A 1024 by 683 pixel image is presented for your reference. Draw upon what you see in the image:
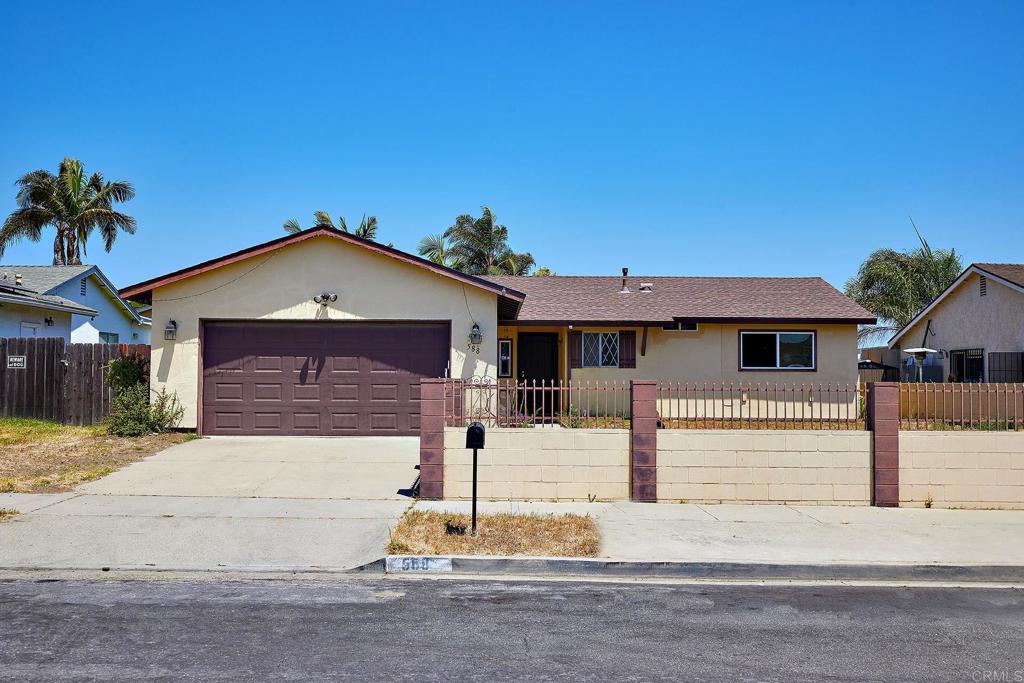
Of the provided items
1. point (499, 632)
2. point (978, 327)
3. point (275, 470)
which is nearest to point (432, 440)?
point (275, 470)

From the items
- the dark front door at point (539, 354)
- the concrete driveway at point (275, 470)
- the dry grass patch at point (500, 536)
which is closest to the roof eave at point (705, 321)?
the dark front door at point (539, 354)

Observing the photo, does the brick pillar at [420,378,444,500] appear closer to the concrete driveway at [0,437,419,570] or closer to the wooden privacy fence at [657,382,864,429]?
the concrete driveway at [0,437,419,570]

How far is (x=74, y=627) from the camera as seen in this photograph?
5.34 m

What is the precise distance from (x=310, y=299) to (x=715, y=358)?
10652 millimetres

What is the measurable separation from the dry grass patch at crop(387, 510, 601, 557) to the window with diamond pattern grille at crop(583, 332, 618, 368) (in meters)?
10.6

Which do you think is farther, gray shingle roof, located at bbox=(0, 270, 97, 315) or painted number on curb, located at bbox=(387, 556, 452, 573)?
gray shingle roof, located at bbox=(0, 270, 97, 315)

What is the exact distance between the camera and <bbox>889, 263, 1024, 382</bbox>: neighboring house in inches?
775

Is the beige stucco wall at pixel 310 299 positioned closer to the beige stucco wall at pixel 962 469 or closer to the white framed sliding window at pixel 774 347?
the beige stucco wall at pixel 962 469

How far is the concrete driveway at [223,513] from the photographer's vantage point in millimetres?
7246

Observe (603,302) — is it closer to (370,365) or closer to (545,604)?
(370,365)

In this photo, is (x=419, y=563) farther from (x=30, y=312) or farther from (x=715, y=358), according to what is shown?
(x=30, y=312)

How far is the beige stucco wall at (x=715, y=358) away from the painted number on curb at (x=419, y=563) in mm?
12328

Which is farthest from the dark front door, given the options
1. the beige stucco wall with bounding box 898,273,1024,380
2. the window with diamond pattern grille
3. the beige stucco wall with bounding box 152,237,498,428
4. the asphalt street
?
the asphalt street

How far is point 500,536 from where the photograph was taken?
788 centimetres
